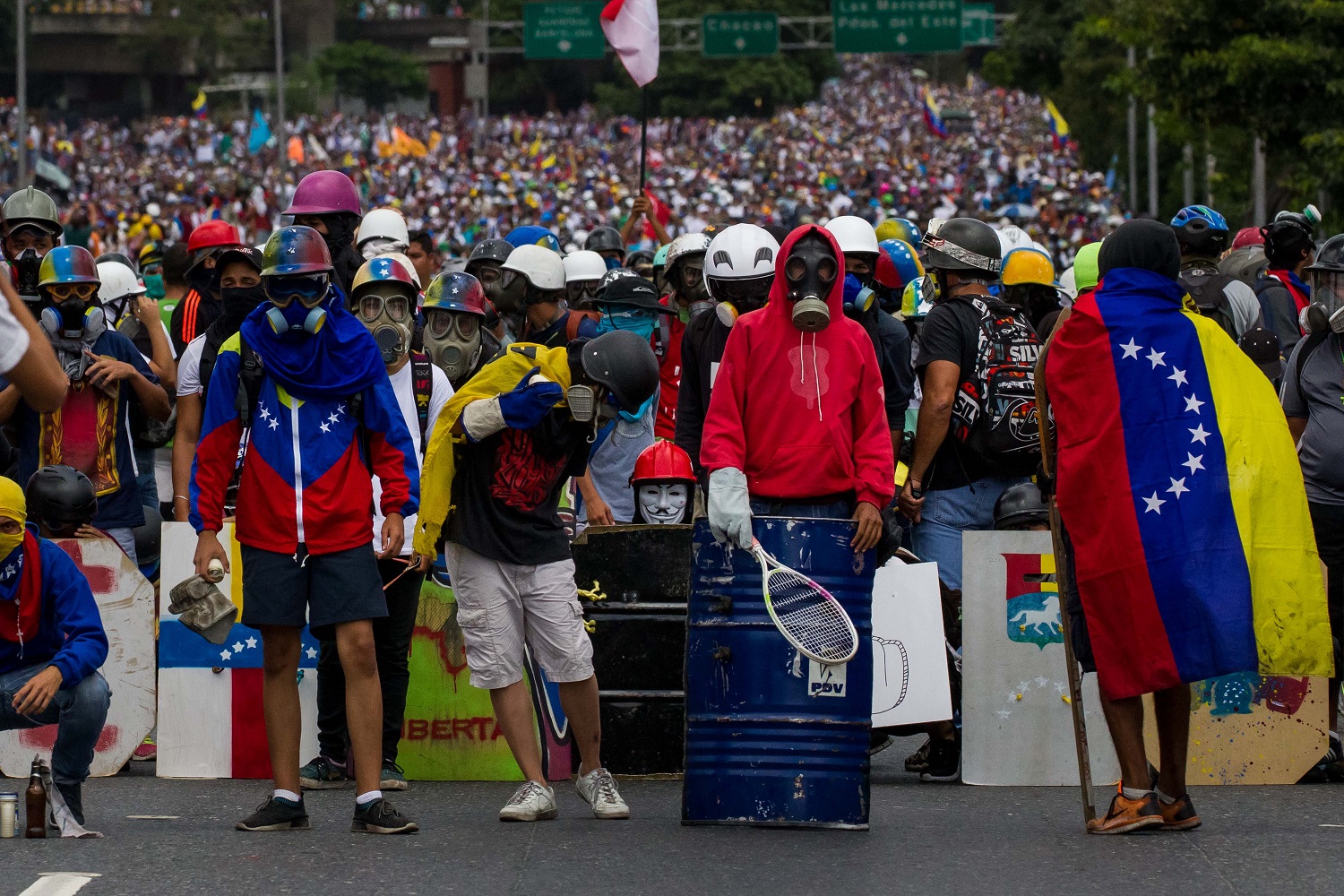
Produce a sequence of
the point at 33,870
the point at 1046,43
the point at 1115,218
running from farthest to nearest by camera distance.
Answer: the point at 1046,43, the point at 1115,218, the point at 33,870

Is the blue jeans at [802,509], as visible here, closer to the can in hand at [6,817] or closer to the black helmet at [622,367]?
the black helmet at [622,367]

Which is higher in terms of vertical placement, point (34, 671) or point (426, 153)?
point (426, 153)

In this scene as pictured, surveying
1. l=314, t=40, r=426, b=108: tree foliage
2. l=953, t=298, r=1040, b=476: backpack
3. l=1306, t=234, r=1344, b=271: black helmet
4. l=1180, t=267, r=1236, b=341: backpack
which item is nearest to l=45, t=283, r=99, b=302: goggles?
l=953, t=298, r=1040, b=476: backpack

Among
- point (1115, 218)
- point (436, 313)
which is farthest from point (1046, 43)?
point (436, 313)

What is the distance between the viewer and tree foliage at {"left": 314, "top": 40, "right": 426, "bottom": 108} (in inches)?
3740

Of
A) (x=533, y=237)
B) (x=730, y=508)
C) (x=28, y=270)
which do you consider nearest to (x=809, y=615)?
(x=730, y=508)

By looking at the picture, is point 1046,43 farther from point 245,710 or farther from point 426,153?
point 245,710

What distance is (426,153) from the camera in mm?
66688

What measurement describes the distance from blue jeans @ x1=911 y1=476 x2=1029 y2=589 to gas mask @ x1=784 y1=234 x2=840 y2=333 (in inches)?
64.9

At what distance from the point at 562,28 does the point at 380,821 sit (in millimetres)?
50417

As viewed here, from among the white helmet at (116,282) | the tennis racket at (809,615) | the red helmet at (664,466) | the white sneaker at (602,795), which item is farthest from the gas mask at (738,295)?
the white helmet at (116,282)

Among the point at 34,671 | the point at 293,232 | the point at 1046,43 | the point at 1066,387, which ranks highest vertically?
the point at 1046,43

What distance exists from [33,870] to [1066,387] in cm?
341

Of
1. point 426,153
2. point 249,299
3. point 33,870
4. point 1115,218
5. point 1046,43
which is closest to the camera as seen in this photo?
point 33,870
